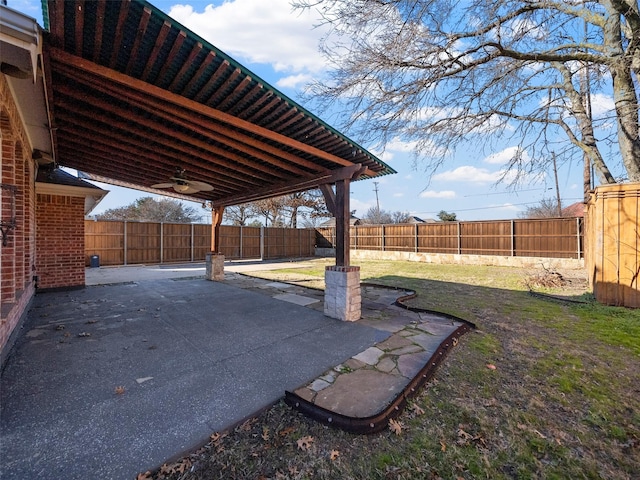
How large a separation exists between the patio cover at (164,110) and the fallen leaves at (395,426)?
10.4ft

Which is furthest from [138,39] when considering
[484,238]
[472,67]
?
[484,238]

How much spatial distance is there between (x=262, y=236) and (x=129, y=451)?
1527 cm

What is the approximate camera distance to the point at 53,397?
2.18 meters

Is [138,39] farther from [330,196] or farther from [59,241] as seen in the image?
[59,241]

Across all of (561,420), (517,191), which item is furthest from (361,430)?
(517,191)

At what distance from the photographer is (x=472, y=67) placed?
181 inches

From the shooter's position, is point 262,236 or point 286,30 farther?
point 262,236

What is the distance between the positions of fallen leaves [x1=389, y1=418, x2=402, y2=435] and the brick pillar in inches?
91.7

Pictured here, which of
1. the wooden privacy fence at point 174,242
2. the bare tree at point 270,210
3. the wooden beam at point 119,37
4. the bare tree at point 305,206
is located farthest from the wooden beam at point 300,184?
the bare tree at point 270,210

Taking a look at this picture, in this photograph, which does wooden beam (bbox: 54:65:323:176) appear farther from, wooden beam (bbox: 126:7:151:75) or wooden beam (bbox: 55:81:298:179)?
wooden beam (bbox: 126:7:151:75)

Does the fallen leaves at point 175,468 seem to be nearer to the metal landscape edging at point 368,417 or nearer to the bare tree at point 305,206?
the metal landscape edging at point 368,417

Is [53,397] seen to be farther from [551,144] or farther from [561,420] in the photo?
[551,144]

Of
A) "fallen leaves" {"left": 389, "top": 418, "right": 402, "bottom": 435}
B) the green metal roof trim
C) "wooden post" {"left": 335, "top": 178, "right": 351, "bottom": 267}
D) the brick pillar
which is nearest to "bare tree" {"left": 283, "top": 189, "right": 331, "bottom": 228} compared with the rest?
"wooden post" {"left": 335, "top": 178, "right": 351, "bottom": 267}

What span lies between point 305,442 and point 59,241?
291 inches
